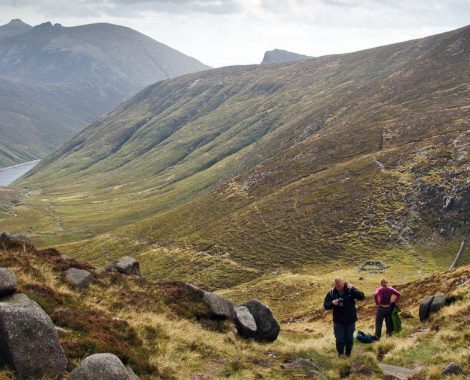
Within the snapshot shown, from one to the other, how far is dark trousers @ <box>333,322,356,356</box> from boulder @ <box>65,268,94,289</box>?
15045 mm

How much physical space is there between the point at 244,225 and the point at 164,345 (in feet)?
330

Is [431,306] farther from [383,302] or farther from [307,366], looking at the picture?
[307,366]

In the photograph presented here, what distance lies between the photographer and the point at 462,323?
2372 centimetres

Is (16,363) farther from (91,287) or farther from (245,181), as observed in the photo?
(245,181)

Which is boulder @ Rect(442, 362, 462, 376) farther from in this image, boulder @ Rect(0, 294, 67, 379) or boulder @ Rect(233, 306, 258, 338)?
boulder @ Rect(0, 294, 67, 379)

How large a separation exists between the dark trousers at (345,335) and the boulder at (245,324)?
599cm

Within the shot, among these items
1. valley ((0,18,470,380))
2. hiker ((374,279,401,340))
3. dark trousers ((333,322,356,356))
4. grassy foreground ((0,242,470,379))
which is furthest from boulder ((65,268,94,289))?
hiker ((374,279,401,340))

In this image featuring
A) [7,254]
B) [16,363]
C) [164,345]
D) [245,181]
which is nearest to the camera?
[16,363]

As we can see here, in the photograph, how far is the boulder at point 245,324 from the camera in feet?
87.1

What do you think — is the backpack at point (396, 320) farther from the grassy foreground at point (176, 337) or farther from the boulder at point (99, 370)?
the boulder at point (99, 370)

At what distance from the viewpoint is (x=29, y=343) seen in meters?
15.3

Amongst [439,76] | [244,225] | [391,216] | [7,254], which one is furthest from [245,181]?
[7,254]

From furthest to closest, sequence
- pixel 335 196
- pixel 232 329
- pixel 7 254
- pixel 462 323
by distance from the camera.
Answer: pixel 335 196
pixel 7 254
pixel 232 329
pixel 462 323

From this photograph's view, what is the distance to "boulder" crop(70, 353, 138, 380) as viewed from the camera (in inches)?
567
